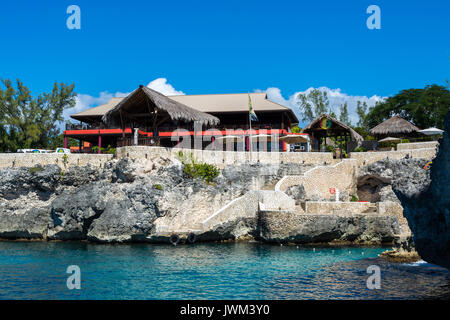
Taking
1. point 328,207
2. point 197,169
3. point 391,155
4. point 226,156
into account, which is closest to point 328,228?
point 328,207

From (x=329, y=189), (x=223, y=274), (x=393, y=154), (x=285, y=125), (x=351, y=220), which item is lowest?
(x=223, y=274)

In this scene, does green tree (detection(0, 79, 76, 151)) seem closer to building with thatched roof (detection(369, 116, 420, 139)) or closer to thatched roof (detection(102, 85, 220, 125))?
thatched roof (detection(102, 85, 220, 125))

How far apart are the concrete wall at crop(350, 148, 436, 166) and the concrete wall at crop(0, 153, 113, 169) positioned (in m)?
21.1

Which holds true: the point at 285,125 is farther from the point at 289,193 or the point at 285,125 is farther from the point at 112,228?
the point at 112,228

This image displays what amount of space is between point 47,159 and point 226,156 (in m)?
13.7

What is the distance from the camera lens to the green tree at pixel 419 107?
47438mm

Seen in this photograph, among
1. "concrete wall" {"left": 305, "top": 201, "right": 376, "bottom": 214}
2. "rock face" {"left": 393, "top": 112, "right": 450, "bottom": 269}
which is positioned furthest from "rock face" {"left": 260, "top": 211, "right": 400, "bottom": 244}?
"rock face" {"left": 393, "top": 112, "right": 450, "bottom": 269}

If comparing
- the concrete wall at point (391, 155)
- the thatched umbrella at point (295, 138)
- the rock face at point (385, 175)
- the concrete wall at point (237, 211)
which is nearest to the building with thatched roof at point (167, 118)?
the thatched umbrella at point (295, 138)

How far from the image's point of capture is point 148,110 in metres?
33.5

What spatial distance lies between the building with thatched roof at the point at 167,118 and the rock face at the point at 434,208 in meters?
19.7

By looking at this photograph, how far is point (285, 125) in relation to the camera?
135 ft

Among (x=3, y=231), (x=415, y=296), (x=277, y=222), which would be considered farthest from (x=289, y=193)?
(x=3, y=231)

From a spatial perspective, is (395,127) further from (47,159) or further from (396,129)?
(47,159)

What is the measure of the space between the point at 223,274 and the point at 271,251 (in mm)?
6658
